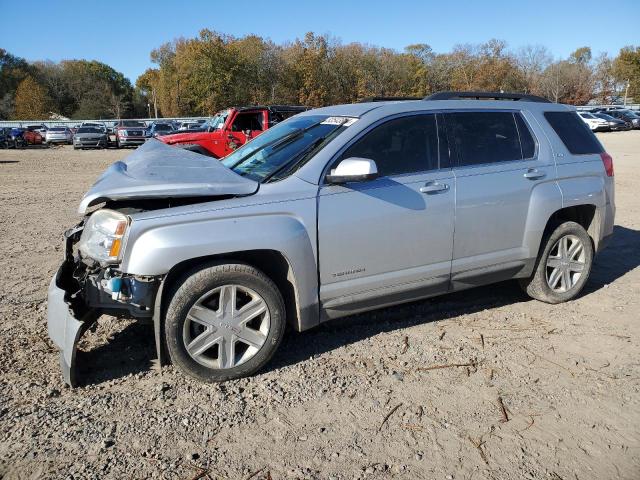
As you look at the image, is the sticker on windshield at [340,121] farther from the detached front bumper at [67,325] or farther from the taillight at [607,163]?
the taillight at [607,163]

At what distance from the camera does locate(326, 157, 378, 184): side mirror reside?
3.50 metres

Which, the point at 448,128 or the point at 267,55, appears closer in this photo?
the point at 448,128

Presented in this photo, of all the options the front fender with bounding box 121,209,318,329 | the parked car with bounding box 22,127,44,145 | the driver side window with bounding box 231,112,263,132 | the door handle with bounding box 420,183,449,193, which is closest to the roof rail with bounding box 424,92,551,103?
the door handle with bounding box 420,183,449,193

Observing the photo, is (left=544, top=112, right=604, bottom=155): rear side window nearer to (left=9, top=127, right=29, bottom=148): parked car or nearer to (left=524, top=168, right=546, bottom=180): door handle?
(left=524, top=168, right=546, bottom=180): door handle

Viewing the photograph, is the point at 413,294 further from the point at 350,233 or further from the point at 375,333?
the point at 350,233

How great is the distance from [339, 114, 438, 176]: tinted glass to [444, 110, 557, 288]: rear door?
8.6 inches

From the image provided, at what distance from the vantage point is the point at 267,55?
199ft

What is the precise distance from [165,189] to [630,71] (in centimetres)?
8712

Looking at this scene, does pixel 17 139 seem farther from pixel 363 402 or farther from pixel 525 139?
pixel 363 402

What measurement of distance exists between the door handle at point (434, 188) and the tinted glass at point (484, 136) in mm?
314

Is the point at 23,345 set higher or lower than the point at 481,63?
lower

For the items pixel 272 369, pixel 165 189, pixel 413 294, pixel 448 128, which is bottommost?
pixel 272 369

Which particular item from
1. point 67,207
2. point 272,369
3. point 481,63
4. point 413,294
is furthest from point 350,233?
point 481,63

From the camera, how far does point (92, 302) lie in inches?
133
